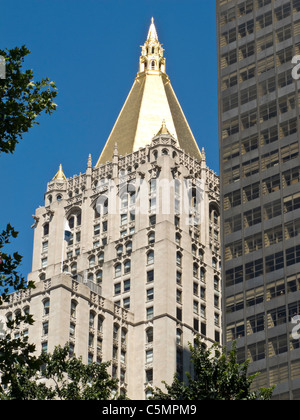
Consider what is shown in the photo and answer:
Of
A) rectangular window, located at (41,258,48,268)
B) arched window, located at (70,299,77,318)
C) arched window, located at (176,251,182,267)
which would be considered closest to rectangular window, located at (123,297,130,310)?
arched window, located at (176,251,182,267)

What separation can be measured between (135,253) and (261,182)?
4703 centimetres

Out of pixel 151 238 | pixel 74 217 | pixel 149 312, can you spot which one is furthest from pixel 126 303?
pixel 74 217

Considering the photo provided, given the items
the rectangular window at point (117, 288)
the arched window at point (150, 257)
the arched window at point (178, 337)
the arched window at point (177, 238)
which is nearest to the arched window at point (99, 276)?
the rectangular window at point (117, 288)

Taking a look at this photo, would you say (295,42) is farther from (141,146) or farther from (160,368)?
(141,146)

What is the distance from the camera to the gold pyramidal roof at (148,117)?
17625 centimetres

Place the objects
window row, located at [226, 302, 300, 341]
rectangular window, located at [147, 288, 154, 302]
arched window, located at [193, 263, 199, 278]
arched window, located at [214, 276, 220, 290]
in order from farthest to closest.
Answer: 1. arched window, located at [214, 276, 220, 290]
2. arched window, located at [193, 263, 199, 278]
3. rectangular window, located at [147, 288, 154, 302]
4. window row, located at [226, 302, 300, 341]

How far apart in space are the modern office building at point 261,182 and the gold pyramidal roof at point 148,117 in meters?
49.2

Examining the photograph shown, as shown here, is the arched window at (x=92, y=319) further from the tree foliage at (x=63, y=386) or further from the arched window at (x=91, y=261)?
the tree foliage at (x=63, y=386)

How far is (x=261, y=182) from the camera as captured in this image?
113375 mm

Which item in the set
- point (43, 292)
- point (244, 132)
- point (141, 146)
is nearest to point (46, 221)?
point (141, 146)

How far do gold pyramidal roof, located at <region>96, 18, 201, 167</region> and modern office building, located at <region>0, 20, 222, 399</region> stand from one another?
8.5 inches

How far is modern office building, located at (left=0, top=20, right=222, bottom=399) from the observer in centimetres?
14675

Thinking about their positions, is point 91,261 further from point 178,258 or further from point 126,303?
point 178,258

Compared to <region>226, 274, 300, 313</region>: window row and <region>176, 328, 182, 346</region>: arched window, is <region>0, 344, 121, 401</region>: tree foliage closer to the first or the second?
<region>226, 274, 300, 313</region>: window row
